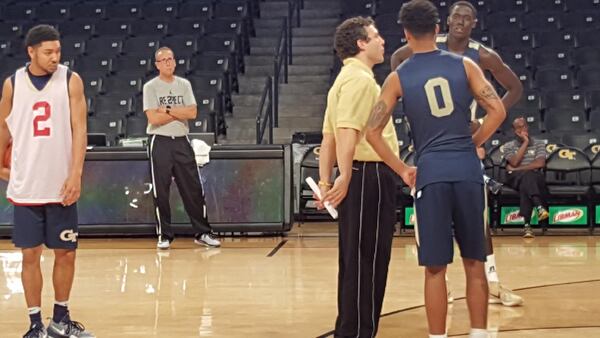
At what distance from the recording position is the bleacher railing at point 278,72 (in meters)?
13.5

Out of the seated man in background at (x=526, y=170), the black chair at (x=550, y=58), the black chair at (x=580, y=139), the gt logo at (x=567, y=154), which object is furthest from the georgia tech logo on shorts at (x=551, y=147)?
the black chair at (x=550, y=58)

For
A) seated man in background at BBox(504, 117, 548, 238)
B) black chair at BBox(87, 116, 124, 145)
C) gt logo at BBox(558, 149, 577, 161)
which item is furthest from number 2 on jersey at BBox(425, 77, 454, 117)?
black chair at BBox(87, 116, 124, 145)

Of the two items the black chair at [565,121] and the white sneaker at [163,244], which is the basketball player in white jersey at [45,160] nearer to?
the white sneaker at [163,244]

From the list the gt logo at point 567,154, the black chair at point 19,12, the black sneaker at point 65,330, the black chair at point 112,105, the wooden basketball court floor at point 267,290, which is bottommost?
the wooden basketball court floor at point 267,290

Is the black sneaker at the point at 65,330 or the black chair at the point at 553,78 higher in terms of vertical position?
the black chair at the point at 553,78

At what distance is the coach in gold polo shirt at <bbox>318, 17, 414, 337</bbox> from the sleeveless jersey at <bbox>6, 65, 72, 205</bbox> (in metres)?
1.42

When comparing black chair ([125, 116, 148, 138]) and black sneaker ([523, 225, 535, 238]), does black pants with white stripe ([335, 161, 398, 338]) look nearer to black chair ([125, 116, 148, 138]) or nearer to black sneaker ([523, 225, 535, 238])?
black sneaker ([523, 225, 535, 238])

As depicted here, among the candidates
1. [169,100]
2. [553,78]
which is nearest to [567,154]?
[553,78]

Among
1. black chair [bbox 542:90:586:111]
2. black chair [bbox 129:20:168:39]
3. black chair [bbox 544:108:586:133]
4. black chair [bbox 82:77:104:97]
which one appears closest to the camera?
black chair [bbox 544:108:586:133]

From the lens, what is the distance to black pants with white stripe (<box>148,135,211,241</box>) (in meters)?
9.73

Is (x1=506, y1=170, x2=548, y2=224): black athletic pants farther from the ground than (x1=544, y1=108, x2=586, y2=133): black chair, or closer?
closer

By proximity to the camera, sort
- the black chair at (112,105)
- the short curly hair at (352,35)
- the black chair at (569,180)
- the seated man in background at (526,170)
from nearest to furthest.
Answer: the short curly hair at (352,35) < the seated man in background at (526,170) < the black chair at (569,180) < the black chair at (112,105)

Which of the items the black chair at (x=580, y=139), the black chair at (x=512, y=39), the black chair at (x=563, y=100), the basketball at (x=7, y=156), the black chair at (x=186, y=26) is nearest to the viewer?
the basketball at (x=7, y=156)

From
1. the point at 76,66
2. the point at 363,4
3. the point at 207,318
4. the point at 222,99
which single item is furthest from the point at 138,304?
the point at 363,4
